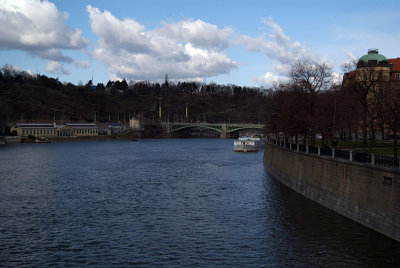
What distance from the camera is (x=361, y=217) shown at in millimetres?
25766

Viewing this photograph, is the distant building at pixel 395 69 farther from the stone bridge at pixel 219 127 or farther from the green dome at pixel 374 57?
the stone bridge at pixel 219 127

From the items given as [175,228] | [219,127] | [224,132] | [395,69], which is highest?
[395,69]

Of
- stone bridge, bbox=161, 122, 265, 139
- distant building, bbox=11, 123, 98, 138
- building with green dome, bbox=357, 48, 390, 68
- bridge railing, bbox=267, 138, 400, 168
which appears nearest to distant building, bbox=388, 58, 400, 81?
building with green dome, bbox=357, 48, 390, 68

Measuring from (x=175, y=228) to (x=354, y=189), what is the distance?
1148 centimetres

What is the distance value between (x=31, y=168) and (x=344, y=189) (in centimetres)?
4821

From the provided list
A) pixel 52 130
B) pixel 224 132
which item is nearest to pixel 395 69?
pixel 224 132

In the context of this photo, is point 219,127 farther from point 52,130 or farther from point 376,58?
point 376,58

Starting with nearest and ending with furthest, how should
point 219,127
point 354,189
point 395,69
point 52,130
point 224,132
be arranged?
point 354,189 < point 395,69 < point 52,130 < point 224,132 < point 219,127

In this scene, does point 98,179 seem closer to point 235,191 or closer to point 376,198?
point 235,191

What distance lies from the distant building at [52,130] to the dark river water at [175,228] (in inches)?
4394

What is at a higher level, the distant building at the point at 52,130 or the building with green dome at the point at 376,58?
the building with green dome at the point at 376,58

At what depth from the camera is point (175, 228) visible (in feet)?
91.0

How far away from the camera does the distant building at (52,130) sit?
151800mm

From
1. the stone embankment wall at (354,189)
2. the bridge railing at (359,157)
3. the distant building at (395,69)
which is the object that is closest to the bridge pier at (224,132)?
the distant building at (395,69)
